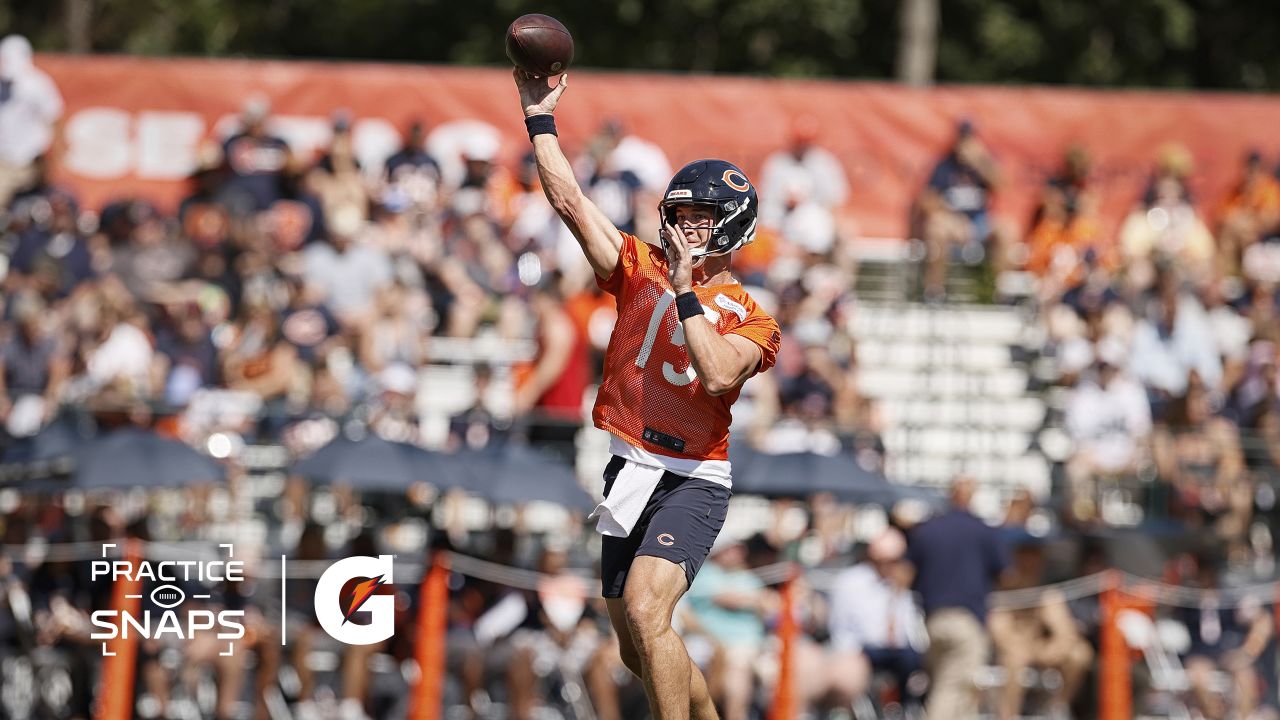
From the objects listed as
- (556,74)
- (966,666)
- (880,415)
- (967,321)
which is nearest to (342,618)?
(556,74)

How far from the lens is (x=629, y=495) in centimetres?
761

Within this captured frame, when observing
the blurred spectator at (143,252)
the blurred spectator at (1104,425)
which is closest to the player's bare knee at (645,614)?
the blurred spectator at (1104,425)

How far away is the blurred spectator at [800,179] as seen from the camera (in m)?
17.9

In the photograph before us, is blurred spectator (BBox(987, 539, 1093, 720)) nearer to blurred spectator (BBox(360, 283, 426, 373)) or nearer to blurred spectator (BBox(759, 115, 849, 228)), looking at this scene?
blurred spectator (BBox(759, 115, 849, 228))

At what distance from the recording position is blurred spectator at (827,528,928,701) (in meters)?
13.5

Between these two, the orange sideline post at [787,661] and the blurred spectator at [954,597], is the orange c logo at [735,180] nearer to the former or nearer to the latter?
the orange sideline post at [787,661]

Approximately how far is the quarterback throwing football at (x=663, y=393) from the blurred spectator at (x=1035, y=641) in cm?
658

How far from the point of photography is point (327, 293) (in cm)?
1606

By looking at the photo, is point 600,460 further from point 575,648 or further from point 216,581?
point 216,581

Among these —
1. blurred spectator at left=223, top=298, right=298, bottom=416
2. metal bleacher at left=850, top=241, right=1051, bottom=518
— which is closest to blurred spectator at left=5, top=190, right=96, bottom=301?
blurred spectator at left=223, top=298, right=298, bottom=416

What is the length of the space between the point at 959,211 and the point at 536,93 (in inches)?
440

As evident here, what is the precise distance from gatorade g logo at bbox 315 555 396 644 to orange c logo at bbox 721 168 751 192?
3662mm

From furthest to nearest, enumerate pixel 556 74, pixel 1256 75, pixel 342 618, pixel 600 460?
pixel 1256 75 < pixel 600 460 < pixel 342 618 < pixel 556 74

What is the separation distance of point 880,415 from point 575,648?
458cm
